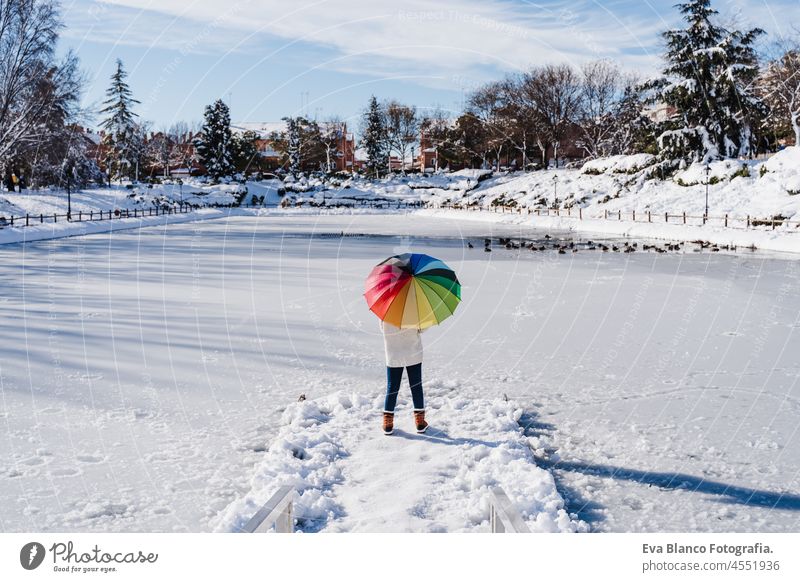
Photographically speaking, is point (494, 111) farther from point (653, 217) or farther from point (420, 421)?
point (420, 421)

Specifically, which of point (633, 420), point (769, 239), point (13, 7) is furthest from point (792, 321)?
point (13, 7)

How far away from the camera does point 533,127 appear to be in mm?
80688

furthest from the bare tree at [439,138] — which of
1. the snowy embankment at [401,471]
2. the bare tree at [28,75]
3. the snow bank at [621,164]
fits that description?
the snowy embankment at [401,471]

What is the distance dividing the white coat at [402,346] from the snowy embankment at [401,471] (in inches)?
28.7

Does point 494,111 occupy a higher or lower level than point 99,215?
higher

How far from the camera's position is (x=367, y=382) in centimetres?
805

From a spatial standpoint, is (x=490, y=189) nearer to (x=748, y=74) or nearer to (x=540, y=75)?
(x=540, y=75)

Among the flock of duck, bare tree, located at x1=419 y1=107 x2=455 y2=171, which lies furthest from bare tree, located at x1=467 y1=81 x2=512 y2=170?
the flock of duck

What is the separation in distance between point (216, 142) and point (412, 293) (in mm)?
80327

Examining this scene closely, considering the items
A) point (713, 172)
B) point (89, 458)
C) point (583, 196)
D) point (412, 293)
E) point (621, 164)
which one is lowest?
point (89, 458)

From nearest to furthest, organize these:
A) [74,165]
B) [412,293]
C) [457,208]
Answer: [412,293]
[74,165]
[457,208]

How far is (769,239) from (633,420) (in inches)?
1022

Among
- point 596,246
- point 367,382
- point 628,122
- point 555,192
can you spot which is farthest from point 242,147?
point 367,382

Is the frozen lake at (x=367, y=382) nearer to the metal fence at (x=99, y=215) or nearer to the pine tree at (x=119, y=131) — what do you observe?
the metal fence at (x=99, y=215)
